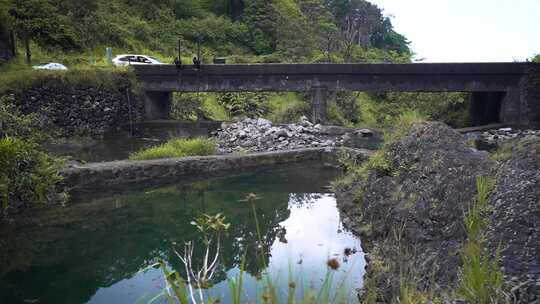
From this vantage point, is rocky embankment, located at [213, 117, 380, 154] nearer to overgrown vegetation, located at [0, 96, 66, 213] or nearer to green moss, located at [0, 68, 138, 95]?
green moss, located at [0, 68, 138, 95]

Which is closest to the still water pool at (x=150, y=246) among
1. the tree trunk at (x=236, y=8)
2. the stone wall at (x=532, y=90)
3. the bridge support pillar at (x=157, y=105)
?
the bridge support pillar at (x=157, y=105)

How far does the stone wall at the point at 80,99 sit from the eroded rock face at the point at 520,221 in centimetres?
1303

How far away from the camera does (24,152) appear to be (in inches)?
257

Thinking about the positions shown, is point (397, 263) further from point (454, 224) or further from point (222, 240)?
point (222, 240)

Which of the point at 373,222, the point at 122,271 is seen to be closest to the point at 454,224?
the point at 373,222

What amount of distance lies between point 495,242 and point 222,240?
3179mm

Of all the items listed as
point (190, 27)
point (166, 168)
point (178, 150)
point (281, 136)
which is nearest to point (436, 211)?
point (166, 168)

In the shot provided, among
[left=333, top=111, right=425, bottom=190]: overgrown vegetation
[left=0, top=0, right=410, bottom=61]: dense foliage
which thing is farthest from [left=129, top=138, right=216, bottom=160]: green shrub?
[left=0, top=0, right=410, bottom=61]: dense foliage

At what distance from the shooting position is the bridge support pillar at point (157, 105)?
1689 cm

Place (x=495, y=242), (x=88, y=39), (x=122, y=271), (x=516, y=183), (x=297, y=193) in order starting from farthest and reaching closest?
(x=88, y=39) < (x=297, y=193) < (x=122, y=271) < (x=516, y=183) < (x=495, y=242)

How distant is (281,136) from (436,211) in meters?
9.42

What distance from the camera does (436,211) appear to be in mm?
4262

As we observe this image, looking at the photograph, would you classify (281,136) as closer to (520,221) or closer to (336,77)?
(336,77)

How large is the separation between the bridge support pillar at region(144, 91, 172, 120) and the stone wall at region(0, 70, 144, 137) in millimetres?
349
